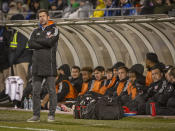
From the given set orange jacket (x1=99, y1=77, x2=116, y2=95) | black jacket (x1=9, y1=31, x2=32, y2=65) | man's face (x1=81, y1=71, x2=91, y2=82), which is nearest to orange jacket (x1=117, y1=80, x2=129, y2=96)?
orange jacket (x1=99, y1=77, x2=116, y2=95)

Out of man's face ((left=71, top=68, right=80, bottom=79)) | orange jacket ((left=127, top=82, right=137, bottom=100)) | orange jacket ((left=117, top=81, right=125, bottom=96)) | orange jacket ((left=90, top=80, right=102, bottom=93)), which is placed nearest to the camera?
orange jacket ((left=127, top=82, right=137, bottom=100))

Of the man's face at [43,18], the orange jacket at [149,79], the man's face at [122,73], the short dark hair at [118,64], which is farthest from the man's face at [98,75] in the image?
the man's face at [43,18]

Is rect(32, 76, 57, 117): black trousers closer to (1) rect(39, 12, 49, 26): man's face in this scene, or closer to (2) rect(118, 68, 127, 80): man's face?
(1) rect(39, 12, 49, 26): man's face

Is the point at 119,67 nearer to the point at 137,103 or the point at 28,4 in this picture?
the point at 137,103

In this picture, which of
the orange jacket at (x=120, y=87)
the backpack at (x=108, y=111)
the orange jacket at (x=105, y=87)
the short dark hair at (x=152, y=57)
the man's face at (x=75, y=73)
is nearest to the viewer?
the backpack at (x=108, y=111)

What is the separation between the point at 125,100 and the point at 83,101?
1.64m

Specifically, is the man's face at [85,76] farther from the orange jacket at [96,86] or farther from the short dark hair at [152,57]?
the short dark hair at [152,57]

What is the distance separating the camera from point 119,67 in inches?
534

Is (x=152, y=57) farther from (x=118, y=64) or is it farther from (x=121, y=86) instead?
(x=118, y=64)

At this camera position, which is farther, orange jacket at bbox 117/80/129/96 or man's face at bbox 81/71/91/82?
man's face at bbox 81/71/91/82

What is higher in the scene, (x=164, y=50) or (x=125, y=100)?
→ (x=164, y=50)

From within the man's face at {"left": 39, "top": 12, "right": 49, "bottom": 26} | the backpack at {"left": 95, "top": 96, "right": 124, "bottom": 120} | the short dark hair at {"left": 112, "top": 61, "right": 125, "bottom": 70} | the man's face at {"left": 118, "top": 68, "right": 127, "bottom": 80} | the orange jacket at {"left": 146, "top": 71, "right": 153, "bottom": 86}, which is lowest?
the backpack at {"left": 95, "top": 96, "right": 124, "bottom": 120}

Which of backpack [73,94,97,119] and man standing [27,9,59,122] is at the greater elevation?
man standing [27,9,59,122]

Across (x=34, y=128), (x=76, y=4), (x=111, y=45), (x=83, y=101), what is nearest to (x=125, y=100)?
(x=83, y=101)
